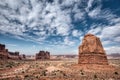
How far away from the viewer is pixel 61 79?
965 inches

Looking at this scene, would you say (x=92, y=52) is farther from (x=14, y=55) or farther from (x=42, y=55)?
(x=42, y=55)

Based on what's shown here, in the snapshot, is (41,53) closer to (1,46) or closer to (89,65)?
(1,46)

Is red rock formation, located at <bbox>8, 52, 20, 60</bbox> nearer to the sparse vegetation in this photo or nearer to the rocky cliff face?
the sparse vegetation

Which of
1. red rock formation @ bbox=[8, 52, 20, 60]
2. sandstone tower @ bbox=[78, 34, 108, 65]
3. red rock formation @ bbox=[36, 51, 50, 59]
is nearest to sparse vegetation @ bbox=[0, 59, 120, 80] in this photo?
sandstone tower @ bbox=[78, 34, 108, 65]

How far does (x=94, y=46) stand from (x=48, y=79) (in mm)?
17028

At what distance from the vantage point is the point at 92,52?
3650cm

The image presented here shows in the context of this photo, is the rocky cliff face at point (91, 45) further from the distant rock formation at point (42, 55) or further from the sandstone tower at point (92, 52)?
the distant rock formation at point (42, 55)

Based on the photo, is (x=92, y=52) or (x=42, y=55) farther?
(x=42, y=55)

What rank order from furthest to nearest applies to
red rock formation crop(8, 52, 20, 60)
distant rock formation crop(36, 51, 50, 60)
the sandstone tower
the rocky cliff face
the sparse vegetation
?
1. distant rock formation crop(36, 51, 50, 60)
2. red rock formation crop(8, 52, 20, 60)
3. the rocky cliff face
4. the sandstone tower
5. the sparse vegetation

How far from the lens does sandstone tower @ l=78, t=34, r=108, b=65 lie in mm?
36000

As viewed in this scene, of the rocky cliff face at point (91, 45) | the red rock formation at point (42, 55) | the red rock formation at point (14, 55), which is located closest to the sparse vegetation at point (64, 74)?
the rocky cliff face at point (91, 45)

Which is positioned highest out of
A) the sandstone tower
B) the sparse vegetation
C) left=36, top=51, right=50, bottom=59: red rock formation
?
left=36, top=51, right=50, bottom=59: red rock formation

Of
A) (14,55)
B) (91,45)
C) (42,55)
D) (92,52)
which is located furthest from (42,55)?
(92,52)

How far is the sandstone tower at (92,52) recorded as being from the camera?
118ft
